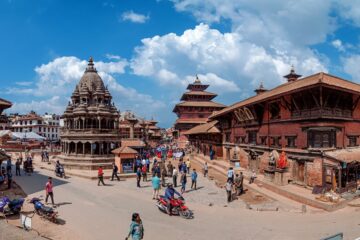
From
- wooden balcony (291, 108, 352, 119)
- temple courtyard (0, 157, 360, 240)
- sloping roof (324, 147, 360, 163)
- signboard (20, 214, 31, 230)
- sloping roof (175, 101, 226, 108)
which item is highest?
sloping roof (175, 101, 226, 108)

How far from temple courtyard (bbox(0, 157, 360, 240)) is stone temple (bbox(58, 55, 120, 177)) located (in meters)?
14.7

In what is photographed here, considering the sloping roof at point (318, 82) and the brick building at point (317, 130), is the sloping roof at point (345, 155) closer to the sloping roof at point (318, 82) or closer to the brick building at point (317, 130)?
the brick building at point (317, 130)

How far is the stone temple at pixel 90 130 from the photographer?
1411 inches

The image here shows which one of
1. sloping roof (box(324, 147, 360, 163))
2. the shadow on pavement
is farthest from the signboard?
sloping roof (box(324, 147, 360, 163))

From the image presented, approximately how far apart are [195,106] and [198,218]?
50.3 metres

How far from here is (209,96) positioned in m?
67.0

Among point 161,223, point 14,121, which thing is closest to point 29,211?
point 161,223

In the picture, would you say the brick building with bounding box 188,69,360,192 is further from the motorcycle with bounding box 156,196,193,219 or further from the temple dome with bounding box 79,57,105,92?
the temple dome with bounding box 79,57,105,92

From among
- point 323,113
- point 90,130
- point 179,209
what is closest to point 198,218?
point 179,209

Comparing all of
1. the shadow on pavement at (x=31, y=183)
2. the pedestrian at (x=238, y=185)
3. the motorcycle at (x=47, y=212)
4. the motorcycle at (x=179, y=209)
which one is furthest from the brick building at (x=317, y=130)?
the shadow on pavement at (x=31, y=183)

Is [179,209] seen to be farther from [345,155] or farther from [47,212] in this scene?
[345,155]

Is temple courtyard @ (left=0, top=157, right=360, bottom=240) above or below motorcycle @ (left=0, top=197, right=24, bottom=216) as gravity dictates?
below

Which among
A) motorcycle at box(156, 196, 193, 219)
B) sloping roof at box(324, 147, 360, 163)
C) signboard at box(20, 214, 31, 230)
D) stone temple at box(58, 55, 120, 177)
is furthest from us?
stone temple at box(58, 55, 120, 177)

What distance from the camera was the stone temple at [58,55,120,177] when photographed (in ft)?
118
